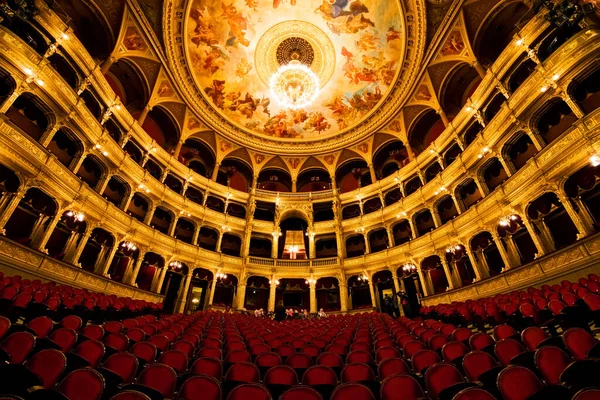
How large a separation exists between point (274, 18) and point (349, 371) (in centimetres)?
2010

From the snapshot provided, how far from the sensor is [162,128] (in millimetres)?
19125

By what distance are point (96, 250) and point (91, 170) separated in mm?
3991

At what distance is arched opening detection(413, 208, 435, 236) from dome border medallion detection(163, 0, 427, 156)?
7.36 m

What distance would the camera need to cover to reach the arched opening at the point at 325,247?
67.8 ft

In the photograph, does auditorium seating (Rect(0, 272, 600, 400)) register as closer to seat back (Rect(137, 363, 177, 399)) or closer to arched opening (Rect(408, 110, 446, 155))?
seat back (Rect(137, 363, 177, 399))

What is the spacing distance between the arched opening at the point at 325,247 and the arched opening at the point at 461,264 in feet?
27.7

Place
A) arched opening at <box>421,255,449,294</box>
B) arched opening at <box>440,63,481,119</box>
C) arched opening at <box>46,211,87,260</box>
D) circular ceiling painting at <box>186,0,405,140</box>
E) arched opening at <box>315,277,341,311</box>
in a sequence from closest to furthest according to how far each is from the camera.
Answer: arched opening at <box>46,211,87,260</box>
arched opening at <box>421,255,449,294</box>
arched opening at <box>440,63,481,119</box>
circular ceiling painting at <box>186,0,405,140</box>
arched opening at <box>315,277,341,311</box>

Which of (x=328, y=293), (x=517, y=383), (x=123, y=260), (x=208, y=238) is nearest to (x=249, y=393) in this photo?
(x=517, y=383)

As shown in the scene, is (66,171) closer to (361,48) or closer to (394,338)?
(394,338)

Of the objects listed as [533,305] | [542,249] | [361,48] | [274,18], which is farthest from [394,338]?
[274,18]

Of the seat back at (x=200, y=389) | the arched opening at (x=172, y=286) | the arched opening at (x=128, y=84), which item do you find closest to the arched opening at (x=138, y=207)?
the arched opening at (x=172, y=286)

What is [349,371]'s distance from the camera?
3.10 m

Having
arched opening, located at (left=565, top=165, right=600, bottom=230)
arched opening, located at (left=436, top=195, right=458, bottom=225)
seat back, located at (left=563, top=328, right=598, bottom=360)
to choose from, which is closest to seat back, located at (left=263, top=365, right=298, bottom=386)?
seat back, located at (left=563, top=328, right=598, bottom=360)

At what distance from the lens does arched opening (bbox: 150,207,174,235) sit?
16.7 meters
